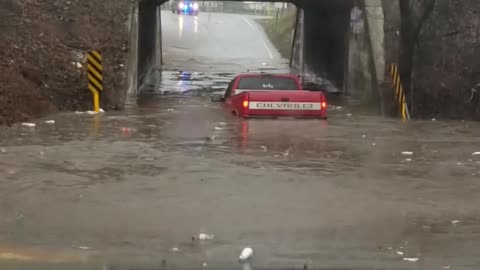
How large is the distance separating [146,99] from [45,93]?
23.7ft

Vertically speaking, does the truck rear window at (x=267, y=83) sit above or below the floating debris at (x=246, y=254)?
below

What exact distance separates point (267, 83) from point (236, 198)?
456 inches

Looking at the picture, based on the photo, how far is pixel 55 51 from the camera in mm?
24453

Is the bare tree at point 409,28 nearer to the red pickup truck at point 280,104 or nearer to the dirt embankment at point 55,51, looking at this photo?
the red pickup truck at point 280,104

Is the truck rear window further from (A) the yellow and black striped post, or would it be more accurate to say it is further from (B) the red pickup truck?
(A) the yellow and black striped post

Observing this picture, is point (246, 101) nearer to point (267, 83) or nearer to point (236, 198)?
point (267, 83)

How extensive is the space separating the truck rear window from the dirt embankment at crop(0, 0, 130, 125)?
457 cm

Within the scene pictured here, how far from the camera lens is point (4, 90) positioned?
18.5 metres

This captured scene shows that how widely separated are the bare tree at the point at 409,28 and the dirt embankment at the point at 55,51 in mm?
9303

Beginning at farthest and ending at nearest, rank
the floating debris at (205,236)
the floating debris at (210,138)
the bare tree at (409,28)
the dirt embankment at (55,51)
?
the bare tree at (409,28) → the dirt embankment at (55,51) → the floating debris at (210,138) → the floating debris at (205,236)

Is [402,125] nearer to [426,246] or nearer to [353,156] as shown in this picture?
[353,156]

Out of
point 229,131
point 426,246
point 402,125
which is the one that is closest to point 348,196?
point 426,246

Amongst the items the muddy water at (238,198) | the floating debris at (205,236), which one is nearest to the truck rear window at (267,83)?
the muddy water at (238,198)

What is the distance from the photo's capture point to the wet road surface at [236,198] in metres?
6.71
